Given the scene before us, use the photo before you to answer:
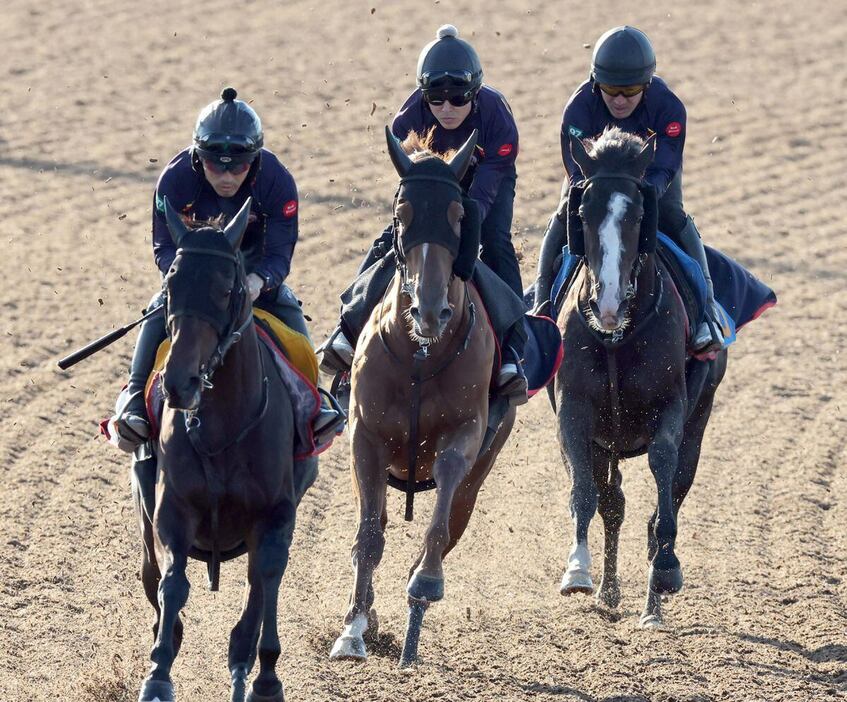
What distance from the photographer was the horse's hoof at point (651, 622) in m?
8.23

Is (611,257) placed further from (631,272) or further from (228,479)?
(228,479)

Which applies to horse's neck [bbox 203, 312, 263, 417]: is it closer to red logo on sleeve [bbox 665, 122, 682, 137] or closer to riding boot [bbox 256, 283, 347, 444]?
riding boot [bbox 256, 283, 347, 444]

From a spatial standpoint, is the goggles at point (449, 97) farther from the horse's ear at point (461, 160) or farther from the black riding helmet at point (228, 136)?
the black riding helmet at point (228, 136)

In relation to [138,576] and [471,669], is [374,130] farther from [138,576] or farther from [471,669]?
[471,669]

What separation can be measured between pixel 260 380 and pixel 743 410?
21.0 ft

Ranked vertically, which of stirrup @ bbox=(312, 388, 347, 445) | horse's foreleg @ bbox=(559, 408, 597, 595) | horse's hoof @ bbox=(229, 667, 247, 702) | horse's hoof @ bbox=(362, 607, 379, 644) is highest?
stirrup @ bbox=(312, 388, 347, 445)

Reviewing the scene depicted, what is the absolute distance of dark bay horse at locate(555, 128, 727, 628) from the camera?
7633mm

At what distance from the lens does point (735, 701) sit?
701 cm

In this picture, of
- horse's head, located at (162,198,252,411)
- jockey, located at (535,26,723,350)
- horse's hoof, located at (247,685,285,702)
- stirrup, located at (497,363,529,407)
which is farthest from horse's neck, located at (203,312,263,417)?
jockey, located at (535,26,723,350)

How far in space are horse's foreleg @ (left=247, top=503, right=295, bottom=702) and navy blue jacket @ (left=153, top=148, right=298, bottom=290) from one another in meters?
1.23

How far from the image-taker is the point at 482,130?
8.23 metres

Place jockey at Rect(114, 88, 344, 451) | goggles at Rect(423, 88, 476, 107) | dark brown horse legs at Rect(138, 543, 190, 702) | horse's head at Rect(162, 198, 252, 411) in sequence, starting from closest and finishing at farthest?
horse's head at Rect(162, 198, 252, 411) < dark brown horse legs at Rect(138, 543, 190, 702) < jockey at Rect(114, 88, 344, 451) < goggles at Rect(423, 88, 476, 107)

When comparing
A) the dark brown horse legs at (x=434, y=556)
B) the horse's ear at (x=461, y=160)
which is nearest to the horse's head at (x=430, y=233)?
the horse's ear at (x=461, y=160)

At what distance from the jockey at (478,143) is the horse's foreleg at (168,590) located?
5.88 ft
